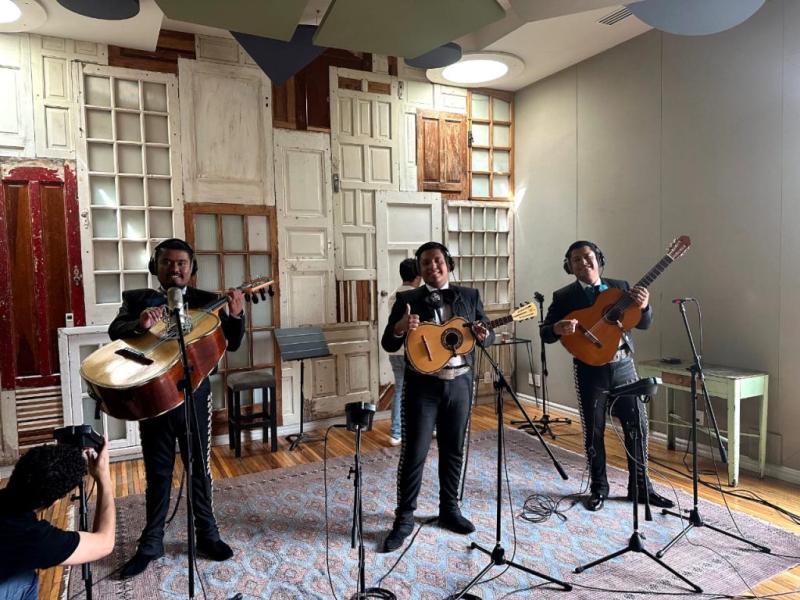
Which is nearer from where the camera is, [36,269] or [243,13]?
[243,13]

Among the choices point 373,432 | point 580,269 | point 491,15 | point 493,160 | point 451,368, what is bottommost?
point 373,432

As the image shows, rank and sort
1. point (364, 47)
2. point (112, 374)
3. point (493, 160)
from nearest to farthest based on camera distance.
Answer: point (112, 374), point (364, 47), point (493, 160)

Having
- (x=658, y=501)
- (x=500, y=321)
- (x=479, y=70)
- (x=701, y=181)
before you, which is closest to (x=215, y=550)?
(x=500, y=321)

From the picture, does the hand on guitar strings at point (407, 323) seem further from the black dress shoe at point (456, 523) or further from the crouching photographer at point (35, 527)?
the crouching photographer at point (35, 527)

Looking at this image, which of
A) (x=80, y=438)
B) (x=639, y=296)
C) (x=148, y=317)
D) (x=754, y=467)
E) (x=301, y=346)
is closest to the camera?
(x=80, y=438)

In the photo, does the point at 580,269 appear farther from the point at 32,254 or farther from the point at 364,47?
the point at 32,254

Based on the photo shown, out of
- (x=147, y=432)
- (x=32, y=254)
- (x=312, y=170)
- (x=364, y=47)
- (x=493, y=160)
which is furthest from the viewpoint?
(x=493, y=160)

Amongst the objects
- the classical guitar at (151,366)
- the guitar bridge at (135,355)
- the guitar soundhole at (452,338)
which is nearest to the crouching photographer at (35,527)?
the classical guitar at (151,366)

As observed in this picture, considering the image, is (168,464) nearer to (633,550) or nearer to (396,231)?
(633,550)

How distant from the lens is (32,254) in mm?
3906

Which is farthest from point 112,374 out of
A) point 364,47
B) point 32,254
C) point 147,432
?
point 364,47

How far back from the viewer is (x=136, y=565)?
8.38ft

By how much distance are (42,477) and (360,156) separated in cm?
398

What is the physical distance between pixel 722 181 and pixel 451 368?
2.54m
